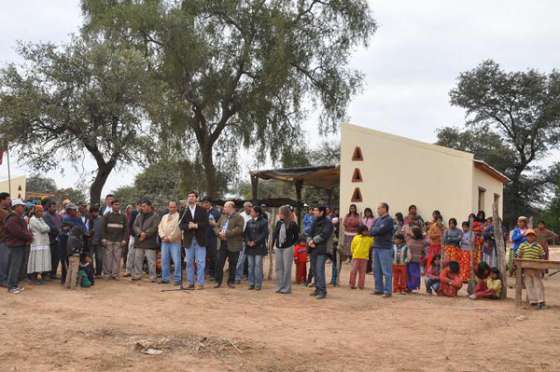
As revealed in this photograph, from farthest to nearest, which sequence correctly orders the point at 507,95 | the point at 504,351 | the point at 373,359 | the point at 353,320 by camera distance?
the point at 507,95 → the point at 353,320 → the point at 504,351 → the point at 373,359

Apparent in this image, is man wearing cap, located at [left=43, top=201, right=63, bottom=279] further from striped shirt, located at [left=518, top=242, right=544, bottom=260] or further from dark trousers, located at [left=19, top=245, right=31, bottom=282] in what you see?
striped shirt, located at [left=518, top=242, right=544, bottom=260]

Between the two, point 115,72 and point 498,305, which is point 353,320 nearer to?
point 498,305

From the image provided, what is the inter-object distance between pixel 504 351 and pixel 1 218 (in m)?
9.12

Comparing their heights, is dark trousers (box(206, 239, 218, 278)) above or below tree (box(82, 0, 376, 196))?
below

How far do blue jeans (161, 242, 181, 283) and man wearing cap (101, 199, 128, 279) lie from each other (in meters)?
1.12

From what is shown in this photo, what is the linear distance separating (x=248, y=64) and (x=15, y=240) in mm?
17703

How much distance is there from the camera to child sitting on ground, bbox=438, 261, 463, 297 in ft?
38.7

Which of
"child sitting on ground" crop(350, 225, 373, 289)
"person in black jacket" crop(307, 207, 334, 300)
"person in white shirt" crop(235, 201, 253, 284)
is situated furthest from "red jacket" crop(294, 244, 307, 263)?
"person in black jacket" crop(307, 207, 334, 300)

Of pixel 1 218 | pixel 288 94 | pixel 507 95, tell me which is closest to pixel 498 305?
pixel 1 218

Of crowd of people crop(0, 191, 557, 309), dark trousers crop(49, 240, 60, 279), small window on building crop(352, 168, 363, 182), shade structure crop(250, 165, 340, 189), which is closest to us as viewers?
crowd of people crop(0, 191, 557, 309)

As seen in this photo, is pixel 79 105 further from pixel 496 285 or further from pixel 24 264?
pixel 496 285

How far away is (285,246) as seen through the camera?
38.0 feet

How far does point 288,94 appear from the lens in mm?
27516

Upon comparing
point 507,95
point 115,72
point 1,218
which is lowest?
point 1,218
